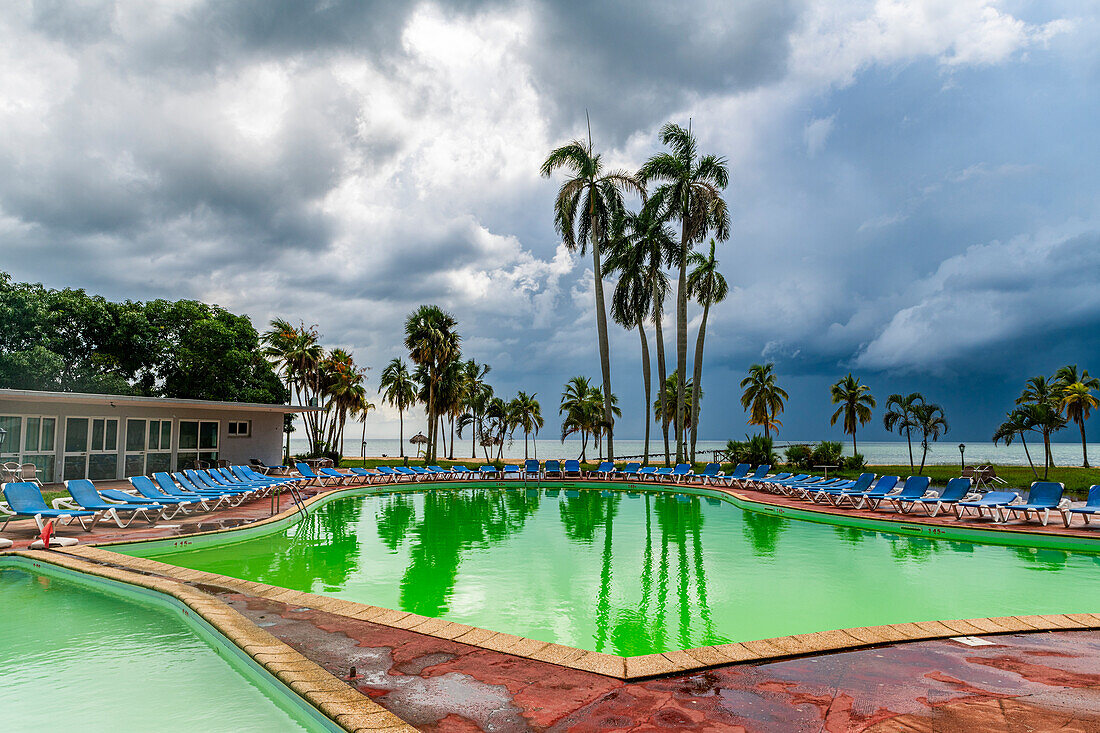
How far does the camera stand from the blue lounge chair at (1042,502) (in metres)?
12.2

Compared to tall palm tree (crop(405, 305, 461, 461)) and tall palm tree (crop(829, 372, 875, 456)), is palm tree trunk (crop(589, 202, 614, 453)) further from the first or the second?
tall palm tree (crop(829, 372, 875, 456))

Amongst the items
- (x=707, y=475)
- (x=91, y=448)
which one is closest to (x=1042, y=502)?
(x=707, y=475)

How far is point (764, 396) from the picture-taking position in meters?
36.7

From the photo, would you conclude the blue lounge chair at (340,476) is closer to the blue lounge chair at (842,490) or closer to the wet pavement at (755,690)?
the blue lounge chair at (842,490)

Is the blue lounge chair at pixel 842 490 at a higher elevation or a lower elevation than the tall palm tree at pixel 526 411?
lower

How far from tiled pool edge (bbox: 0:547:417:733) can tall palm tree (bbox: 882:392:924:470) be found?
3701 cm

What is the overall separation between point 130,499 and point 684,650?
488 inches

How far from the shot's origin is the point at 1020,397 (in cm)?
3547

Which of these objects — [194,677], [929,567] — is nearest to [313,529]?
[194,677]

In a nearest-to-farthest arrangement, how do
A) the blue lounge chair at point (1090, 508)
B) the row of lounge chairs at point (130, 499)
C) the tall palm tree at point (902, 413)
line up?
the row of lounge chairs at point (130, 499) → the blue lounge chair at point (1090, 508) → the tall palm tree at point (902, 413)

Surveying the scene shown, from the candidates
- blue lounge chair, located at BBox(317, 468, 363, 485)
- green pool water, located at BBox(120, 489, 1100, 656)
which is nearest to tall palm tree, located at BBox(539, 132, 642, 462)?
blue lounge chair, located at BBox(317, 468, 363, 485)

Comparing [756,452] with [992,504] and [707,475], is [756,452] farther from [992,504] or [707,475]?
[992,504]

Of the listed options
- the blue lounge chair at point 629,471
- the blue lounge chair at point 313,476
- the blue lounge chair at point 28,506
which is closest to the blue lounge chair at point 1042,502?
the blue lounge chair at point 629,471

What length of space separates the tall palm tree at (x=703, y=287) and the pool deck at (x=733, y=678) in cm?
2517
